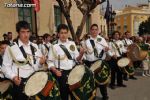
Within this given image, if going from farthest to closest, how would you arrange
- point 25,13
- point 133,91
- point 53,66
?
1. point 25,13
2. point 133,91
3. point 53,66

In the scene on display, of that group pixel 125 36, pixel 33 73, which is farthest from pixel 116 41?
pixel 33 73

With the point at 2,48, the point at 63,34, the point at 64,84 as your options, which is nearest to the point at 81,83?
the point at 64,84

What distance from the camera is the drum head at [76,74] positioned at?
6.00 metres

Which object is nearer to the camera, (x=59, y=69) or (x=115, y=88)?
(x=59, y=69)

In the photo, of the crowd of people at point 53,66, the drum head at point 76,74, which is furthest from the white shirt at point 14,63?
the drum head at point 76,74

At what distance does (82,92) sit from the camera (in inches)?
238

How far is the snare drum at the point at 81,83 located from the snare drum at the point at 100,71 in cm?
181

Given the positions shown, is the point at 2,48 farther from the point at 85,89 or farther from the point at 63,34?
the point at 85,89

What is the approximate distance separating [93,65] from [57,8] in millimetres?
15053

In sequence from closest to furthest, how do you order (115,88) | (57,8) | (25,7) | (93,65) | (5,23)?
1. (93,65)
2. (115,88)
3. (5,23)
4. (25,7)
5. (57,8)

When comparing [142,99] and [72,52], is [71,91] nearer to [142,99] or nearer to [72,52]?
[72,52]

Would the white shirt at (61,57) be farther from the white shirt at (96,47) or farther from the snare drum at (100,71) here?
the white shirt at (96,47)

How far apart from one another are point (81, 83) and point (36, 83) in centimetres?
83

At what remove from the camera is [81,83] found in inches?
234
